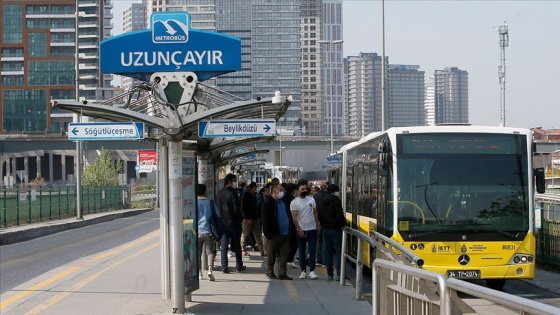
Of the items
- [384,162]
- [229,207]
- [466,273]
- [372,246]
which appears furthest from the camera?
[229,207]

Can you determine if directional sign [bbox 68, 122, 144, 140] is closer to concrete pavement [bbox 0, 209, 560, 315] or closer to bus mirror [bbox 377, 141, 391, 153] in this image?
concrete pavement [bbox 0, 209, 560, 315]

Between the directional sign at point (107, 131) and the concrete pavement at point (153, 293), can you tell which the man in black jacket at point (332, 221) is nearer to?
the concrete pavement at point (153, 293)

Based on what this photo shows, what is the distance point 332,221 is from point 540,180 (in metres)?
3.60

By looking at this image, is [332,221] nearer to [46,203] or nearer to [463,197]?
[463,197]

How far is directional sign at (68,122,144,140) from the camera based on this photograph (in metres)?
10.7

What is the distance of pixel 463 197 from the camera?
1439cm

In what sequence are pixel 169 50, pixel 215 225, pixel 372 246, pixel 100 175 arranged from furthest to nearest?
pixel 100 175
pixel 215 225
pixel 372 246
pixel 169 50

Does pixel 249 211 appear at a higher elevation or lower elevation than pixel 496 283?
higher

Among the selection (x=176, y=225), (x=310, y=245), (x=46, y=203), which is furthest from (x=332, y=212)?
(x=46, y=203)

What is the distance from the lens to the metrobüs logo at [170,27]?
12367 mm

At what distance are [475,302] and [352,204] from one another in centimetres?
1522

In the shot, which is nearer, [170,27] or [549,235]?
[170,27]

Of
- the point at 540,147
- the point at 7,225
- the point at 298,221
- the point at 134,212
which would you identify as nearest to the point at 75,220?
the point at 7,225

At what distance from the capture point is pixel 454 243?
14.2 meters
